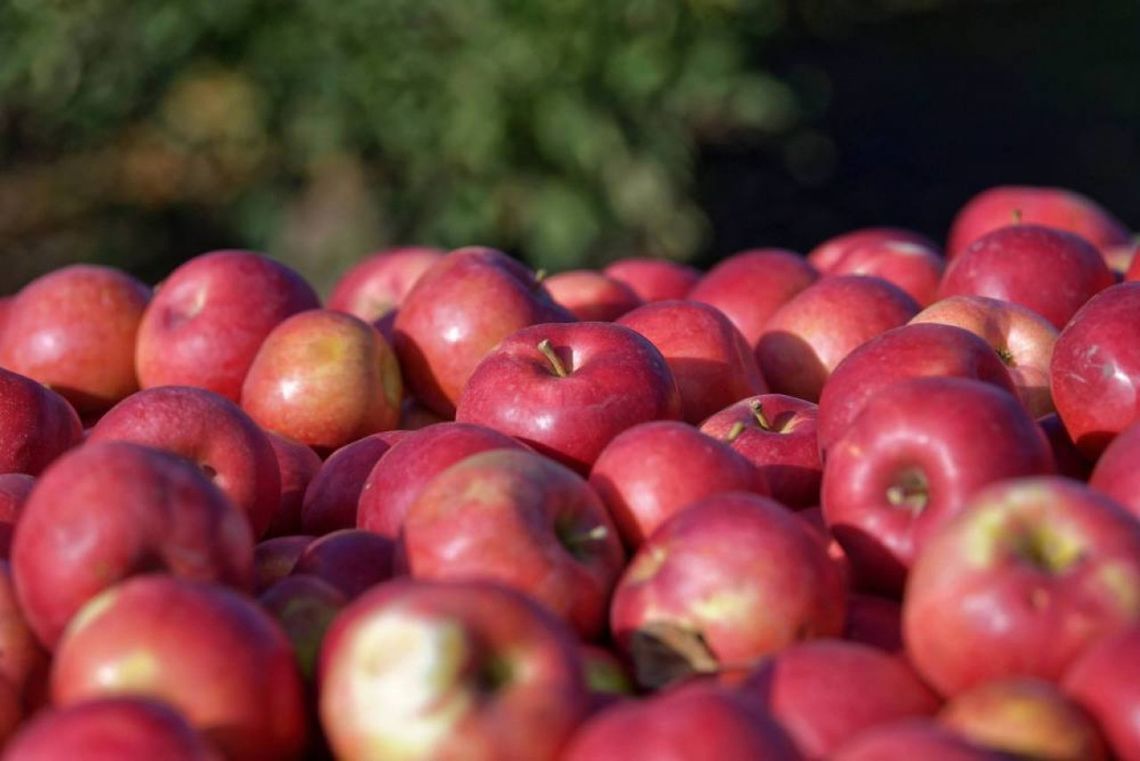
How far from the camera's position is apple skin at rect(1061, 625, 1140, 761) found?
1.20 meters

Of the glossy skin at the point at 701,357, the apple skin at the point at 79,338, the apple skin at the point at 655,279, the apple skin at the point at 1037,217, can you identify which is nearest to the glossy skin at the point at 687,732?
the glossy skin at the point at 701,357

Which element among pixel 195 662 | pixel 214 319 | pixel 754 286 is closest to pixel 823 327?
pixel 754 286

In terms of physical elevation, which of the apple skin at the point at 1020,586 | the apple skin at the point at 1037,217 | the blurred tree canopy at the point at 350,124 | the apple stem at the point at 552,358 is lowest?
the blurred tree canopy at the point at 350,124

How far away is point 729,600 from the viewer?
1.45m

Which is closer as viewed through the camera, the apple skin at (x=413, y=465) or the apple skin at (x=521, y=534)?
the apple skin at (x=521, y=534)

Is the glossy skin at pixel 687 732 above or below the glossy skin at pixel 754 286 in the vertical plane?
above

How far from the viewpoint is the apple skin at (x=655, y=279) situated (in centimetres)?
313

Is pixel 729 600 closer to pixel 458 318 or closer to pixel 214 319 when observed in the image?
pixel 458 318

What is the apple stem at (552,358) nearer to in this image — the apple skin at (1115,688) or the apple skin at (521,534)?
the apple skin at (521,534)

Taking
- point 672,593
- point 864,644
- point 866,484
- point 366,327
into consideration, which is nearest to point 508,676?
point 672,593

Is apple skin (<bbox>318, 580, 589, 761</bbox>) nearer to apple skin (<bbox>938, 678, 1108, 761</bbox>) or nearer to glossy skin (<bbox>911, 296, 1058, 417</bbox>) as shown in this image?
apple skin (<bbox>938, 678, 1108, 761</bbox>)

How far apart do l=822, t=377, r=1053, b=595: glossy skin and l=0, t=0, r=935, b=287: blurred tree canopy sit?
4.58 metres

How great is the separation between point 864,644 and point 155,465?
2.40ft

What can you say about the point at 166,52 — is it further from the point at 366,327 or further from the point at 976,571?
the point at 976,571
